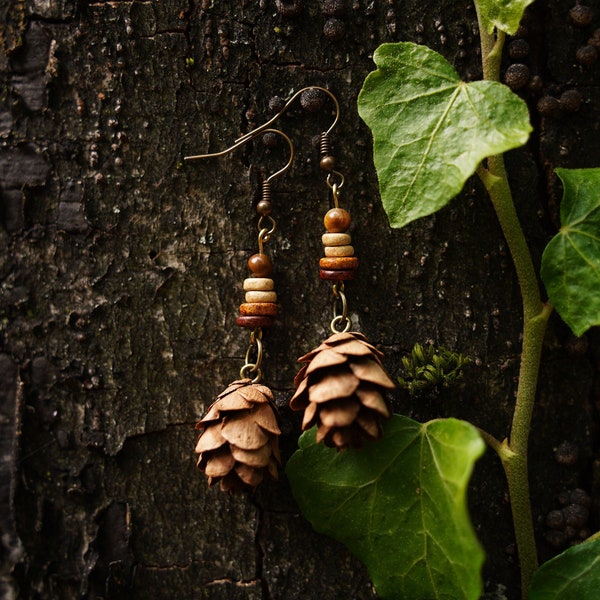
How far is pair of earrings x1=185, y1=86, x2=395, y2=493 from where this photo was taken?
0.69 meters

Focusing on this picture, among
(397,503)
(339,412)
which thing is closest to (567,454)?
(397,503)

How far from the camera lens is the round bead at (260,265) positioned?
818 mm

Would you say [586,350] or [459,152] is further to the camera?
[586,350]

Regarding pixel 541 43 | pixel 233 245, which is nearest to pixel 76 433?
pixel 233 245


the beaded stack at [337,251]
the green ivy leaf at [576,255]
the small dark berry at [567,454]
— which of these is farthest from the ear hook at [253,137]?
the small dark berry at [567,454]

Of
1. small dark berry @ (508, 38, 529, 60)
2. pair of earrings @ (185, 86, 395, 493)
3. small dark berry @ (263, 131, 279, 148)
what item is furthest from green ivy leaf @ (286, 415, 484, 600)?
small dark berry @ (508, 38, 529, 60)

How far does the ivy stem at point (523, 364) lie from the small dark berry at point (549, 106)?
0.09 m

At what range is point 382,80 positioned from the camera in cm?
74

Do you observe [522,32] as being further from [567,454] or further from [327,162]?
[567,454]

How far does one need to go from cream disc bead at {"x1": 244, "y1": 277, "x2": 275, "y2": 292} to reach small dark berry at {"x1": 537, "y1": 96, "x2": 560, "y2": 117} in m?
0.45

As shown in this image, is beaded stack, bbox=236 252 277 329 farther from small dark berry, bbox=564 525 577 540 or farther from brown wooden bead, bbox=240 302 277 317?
small dark berry, bbox=564 525 577 540

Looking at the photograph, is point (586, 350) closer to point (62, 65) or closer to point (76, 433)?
point (76, 433)

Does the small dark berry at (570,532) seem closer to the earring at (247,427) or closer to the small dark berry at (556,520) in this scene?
the small dark berry at (556,520)

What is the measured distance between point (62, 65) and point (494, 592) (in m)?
0.98
